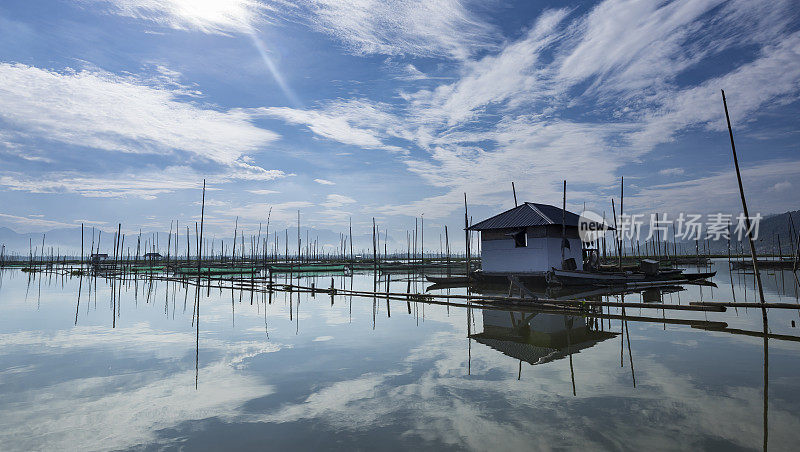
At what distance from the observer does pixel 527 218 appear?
3325cm

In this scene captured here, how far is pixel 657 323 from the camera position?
17281 mm

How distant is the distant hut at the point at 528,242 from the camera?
104 feet

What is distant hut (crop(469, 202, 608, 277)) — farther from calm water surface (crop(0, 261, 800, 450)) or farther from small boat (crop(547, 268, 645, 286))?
calm water surface (crop(0, 261, 800, 450))

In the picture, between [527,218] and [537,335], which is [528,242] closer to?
[527,218]

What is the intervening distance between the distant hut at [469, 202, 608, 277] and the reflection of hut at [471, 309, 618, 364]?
485 inches

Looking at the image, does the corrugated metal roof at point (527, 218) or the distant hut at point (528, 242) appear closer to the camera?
the distant hut at point (528, 242)

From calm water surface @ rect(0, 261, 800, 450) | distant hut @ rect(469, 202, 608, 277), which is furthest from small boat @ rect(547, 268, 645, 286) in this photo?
calm water surface @ rect(0, 261, 800, 450)

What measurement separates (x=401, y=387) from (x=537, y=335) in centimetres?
765

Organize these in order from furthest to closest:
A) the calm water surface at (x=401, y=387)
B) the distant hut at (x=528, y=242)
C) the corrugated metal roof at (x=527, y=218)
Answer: the corrugated metal roof at (x=527, y=218) → the distant hut at (x=528, y=242) → the calm water surface at (x=401, y=387)

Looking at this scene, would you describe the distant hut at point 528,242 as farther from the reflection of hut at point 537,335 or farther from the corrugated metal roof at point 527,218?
the reflection of hut at point 537,335

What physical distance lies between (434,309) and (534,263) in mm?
12313

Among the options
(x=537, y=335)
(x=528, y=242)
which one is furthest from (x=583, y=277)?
(x=537, y=335)

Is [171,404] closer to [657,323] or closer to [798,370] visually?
[798,370]

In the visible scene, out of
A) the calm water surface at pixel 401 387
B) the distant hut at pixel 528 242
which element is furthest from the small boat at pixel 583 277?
the calm water surface at pixel 401 387
